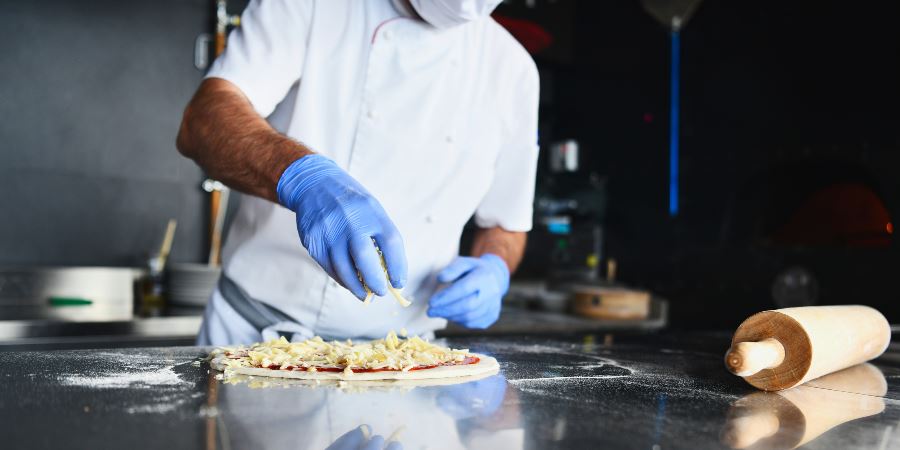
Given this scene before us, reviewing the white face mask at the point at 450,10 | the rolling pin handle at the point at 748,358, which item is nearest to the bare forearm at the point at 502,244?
the white face mask at the point at 450,10

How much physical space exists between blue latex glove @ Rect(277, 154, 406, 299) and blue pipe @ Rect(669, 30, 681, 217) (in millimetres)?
2525

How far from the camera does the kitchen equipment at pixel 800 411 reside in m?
0.83

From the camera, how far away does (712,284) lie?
3.30 metres

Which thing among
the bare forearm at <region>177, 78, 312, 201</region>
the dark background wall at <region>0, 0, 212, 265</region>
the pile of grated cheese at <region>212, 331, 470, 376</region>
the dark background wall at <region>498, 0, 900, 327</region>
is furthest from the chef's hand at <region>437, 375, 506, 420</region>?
the dark background wall at <region>0, 0, 212, 265</region>

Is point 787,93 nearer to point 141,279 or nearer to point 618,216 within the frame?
point 618,216

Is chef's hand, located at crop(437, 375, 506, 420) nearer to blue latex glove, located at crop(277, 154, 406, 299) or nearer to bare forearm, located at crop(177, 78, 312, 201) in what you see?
blue latex glove, located at crop(277, 154, 406, 299)

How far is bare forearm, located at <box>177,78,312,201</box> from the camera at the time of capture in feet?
4.47

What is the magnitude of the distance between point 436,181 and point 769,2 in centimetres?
211

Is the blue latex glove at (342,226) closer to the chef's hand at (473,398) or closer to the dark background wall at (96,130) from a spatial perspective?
the chef's hand at (473,398)

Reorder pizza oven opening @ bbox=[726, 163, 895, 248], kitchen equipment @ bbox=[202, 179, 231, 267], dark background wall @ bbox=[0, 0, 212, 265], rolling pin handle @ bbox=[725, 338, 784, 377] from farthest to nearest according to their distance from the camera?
kitchen equipment @ bbox=[202, 179, 231, 267] < dark background wall @ bbox=[0, 0, 212, 265] < pizza oven opening @ bbox=[726, 163, 895, 248] < rolling pin handle @ bbox=[725, 338, 784, 377]

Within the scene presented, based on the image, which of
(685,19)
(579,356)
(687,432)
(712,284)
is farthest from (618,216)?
(687,432)

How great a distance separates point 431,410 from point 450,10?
3.00ft

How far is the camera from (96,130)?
313cm

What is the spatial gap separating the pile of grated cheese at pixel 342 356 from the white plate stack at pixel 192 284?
153 cm
